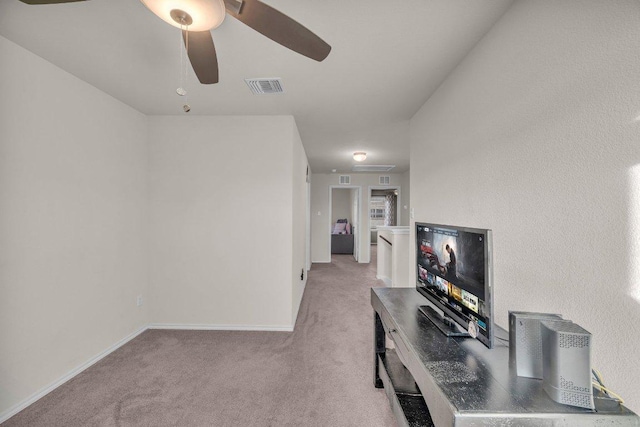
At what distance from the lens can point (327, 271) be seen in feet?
19.4

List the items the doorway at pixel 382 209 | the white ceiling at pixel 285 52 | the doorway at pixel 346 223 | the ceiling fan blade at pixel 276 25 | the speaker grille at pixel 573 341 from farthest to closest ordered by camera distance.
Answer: the doorway at pixel 382 209 < the doorway at pixel 346 223 < the white ceiling at pixel 285 52 < the ceiling fan blade at pixel 276 25 < the speaker grille at pixel 573 341

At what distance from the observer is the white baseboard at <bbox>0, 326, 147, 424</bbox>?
1.72m

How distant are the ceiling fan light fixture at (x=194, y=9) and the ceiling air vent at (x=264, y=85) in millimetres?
1053

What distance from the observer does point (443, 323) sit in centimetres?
143

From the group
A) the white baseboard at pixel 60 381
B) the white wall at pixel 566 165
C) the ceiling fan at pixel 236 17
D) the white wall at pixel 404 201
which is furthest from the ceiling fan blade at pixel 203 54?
the white wall at pixel 404 201

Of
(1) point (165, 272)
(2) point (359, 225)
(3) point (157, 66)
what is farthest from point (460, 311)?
(2) point (359, 225)

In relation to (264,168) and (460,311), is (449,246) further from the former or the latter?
(264,168)

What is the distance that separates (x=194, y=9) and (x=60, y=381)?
2.80 metres

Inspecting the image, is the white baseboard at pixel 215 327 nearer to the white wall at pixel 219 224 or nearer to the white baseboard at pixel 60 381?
the white wall at pixel 219 224

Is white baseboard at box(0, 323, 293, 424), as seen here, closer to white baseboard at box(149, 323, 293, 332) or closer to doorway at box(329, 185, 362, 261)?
white baseboard at box(149, 323, 293, 332)

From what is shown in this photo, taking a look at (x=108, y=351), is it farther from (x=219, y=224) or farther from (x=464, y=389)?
(x=464, y=389)

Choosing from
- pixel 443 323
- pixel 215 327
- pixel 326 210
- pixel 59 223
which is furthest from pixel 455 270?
pixel 326 210

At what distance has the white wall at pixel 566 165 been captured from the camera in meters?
0.86

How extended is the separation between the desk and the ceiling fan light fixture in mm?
1692
